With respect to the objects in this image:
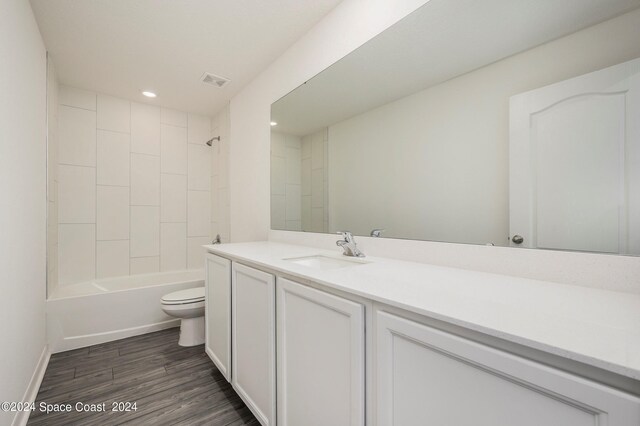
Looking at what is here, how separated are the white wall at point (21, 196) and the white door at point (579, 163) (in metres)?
2.15

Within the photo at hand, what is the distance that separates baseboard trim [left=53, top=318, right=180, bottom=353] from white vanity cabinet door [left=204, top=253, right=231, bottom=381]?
106 cm

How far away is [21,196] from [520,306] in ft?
7.62

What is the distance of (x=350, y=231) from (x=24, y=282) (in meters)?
1.92

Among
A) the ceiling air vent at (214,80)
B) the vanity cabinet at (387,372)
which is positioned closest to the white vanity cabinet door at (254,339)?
the vanity cabinet at (387,372)

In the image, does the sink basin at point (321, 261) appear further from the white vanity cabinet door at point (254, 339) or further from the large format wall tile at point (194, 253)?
the large format wall tile at point (194, 253)

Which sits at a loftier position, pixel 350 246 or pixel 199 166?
pixel 199 166

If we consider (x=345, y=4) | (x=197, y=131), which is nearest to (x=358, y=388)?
(x=345, y=4)

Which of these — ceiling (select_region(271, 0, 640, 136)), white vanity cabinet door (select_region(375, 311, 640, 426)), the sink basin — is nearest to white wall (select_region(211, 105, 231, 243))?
ceiling (select_region(271, 0, 640, 136))

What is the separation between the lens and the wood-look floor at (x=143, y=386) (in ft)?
4.88

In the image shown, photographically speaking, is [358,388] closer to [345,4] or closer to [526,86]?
[526,86]

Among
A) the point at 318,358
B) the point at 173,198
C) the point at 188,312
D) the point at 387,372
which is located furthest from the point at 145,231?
the point at 387,372

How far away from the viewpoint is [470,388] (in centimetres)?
58

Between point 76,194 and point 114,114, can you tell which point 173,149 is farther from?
point 76,194

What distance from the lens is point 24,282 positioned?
154 cm
